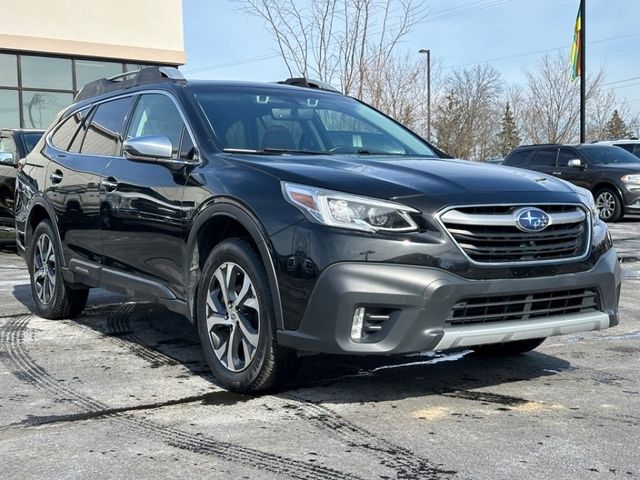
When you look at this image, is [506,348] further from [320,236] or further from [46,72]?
[46,72]

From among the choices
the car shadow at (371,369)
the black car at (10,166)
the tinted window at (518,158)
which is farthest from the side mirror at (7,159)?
the tinted window at (518,158)

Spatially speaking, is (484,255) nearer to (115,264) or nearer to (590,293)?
(590,293)

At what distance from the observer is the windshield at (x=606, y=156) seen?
661 inches

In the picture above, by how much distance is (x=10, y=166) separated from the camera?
437 inches

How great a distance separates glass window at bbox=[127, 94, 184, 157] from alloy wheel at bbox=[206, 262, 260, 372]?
36.8 inches

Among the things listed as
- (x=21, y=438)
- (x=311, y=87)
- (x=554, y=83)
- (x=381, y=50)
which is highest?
(x=554, y=83)

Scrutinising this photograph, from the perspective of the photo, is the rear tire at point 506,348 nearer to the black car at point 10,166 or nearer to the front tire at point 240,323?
the front tire at point 240,323

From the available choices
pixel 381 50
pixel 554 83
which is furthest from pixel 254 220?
pixel 554 83

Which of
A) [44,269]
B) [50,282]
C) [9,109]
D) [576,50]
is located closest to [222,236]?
[50,282]

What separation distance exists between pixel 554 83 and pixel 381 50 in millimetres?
28071

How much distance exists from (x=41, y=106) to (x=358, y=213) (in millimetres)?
20325

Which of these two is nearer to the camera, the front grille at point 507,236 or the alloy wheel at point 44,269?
the front grille at point 507,236

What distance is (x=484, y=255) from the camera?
12.6ft

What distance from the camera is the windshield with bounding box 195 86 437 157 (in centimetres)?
485
